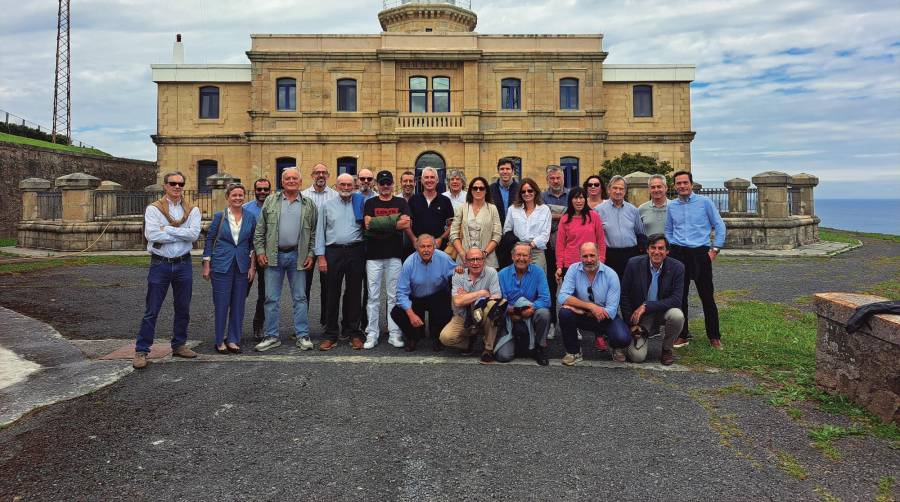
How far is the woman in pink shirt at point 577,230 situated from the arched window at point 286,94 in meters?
23.8

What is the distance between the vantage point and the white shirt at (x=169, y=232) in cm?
552

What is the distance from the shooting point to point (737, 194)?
18.3 m

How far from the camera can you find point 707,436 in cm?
390

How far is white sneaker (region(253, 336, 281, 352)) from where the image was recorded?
6.24m

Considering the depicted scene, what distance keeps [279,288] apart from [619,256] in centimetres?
400

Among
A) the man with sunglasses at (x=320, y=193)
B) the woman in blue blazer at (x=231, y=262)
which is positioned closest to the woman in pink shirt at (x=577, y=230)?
the man with sunglasses at (x=320, y=193)

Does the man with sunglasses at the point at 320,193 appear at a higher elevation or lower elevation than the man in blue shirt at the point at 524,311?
higher

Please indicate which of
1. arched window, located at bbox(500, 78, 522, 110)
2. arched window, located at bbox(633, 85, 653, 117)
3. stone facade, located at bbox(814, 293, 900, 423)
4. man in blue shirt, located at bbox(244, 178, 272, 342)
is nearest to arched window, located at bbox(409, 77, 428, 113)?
arched window, located at bbox(500, 78, 522, 110)

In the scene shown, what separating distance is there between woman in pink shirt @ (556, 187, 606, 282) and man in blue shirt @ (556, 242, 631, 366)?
47 cm

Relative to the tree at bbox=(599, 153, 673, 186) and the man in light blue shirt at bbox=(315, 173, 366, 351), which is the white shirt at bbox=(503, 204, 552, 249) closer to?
the man in light blue shirt at bbox=(315, 173, 366, 351)

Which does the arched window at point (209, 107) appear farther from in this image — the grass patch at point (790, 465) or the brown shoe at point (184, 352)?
the grass patch at point (790, 465)

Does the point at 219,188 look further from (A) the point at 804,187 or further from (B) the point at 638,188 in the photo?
(A) the point at 804,187

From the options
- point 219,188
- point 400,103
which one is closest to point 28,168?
point 219,188

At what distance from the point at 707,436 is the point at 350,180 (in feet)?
14.7
